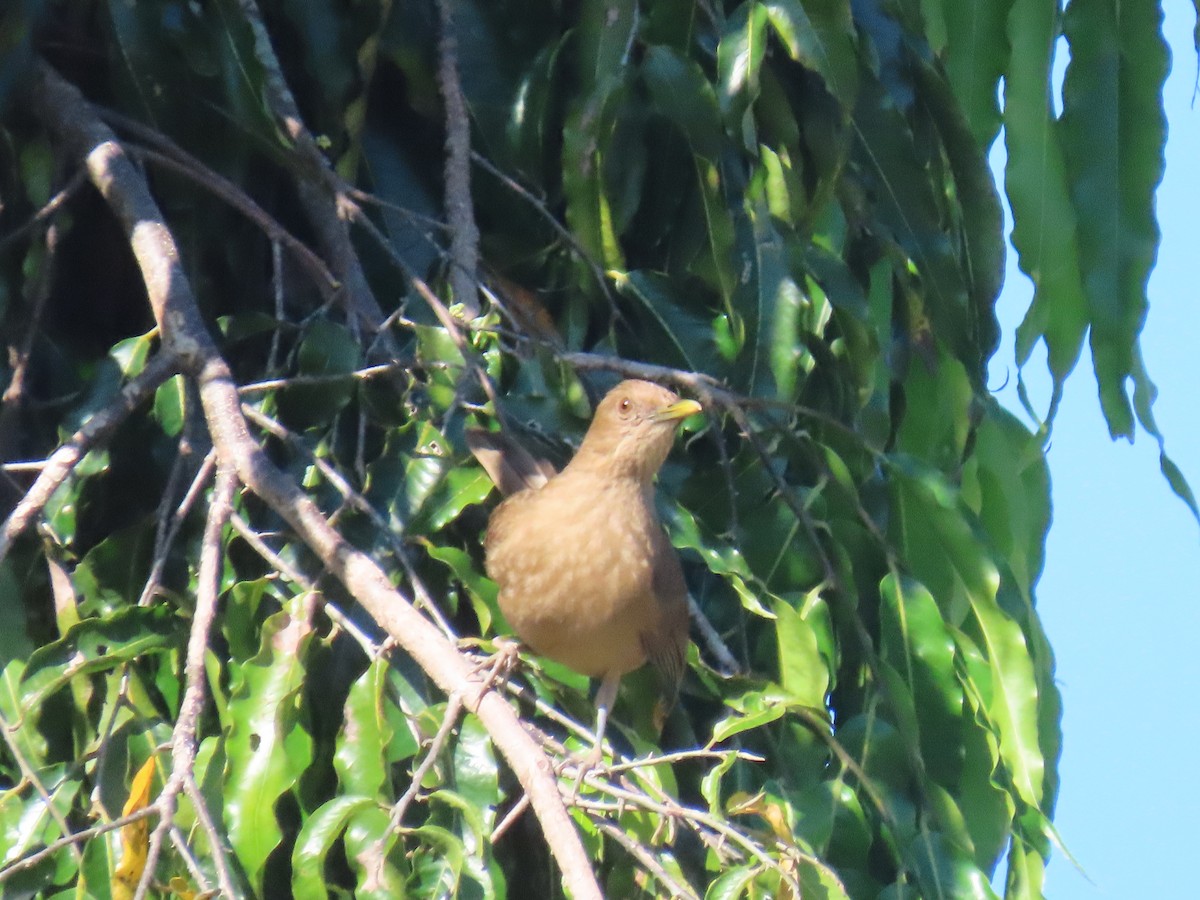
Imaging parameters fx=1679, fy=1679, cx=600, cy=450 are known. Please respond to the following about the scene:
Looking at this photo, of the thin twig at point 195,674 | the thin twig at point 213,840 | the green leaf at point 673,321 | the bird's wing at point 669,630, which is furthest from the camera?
the green leaf at point 673,321

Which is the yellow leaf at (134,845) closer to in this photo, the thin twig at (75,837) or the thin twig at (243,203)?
the thin twig at (75,837)

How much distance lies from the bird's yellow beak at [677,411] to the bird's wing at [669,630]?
316 mm

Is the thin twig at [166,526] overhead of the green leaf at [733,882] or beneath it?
beneath

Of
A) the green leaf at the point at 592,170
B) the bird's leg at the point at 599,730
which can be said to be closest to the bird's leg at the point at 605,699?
the bird's leg at the point at 599,730

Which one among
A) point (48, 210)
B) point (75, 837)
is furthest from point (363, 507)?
point (48, 210)

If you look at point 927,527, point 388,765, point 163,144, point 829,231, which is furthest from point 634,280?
point 388,765

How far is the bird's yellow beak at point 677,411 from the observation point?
3.78 metres

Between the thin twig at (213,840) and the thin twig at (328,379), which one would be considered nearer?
the thin twig at (213,840)

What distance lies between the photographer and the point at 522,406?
3371 millimetres

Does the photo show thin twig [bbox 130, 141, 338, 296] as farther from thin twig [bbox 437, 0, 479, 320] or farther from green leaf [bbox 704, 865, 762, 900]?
green leaf [bbox 704, 865, 762, 900]

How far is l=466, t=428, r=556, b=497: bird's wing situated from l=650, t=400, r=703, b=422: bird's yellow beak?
325mm

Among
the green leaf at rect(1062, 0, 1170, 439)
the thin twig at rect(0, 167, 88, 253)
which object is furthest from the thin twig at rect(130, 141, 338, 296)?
the green leaf at rect(1062, 0, 1170, 439)

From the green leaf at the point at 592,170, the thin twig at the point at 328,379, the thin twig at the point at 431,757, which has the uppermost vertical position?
the green leaf at the point at 592,170

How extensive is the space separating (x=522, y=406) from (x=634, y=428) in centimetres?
53
